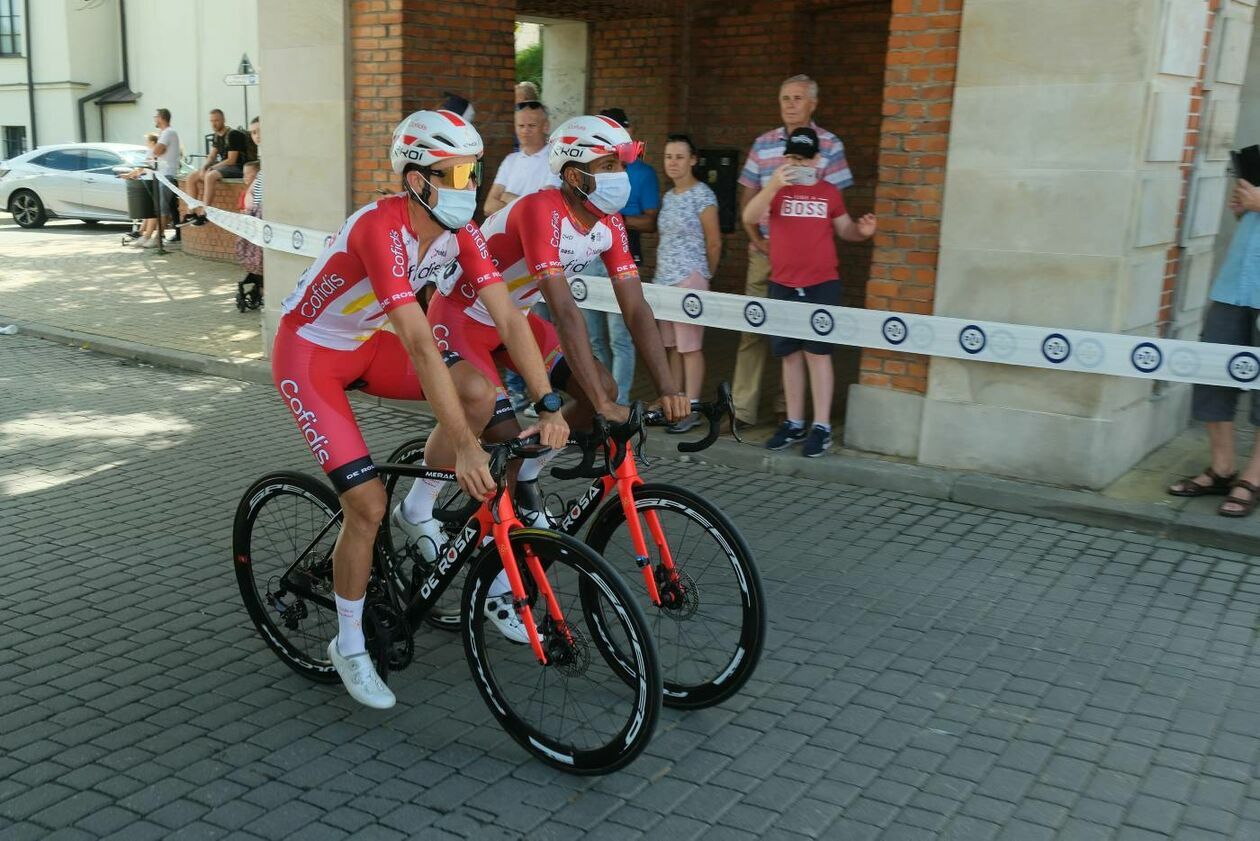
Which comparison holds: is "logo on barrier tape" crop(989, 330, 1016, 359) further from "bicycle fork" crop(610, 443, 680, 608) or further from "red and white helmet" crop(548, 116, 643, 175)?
"bicycle fork" crop(610, 443, 680, 608)

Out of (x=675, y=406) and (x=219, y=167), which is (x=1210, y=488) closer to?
(x=675, y=406)

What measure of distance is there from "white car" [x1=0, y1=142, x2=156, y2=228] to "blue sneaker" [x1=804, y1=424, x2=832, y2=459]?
62.5 feet

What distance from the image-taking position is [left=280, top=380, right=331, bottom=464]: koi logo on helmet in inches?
171

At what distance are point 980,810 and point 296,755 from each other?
2302mm

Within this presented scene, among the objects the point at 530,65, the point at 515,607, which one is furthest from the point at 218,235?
the point at 515,607

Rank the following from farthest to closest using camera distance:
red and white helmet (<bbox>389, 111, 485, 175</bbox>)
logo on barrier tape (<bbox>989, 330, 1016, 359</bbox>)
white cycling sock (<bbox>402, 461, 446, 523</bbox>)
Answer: logo on barrier tape (<bbox>989, 330, 1016, 359</bbox>) → white cycling sock (<bbox>402, 461, 446, 523</bbox>) → red and white helmet (<bbox>389, 111, 485, 175</bbox>)

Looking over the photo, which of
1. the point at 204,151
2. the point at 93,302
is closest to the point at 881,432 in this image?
the point at 93,302

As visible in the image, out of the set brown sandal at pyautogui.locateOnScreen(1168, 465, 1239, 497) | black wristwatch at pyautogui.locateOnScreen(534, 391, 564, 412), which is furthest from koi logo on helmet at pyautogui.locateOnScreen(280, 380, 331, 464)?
brown sandal at pyautogui.locateOnScreen(1168, 465, 1239, 497)

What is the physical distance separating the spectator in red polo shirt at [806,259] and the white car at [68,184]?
18591mm

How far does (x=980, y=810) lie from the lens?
3902mm

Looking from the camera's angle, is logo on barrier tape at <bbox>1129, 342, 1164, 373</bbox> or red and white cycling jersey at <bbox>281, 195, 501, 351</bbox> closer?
red and white cycling jersey at <bbox>281, 195, 501, 351</bbox>

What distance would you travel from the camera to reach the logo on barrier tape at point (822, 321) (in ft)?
26.3

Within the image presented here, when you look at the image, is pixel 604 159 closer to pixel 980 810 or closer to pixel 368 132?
pixel 980 810

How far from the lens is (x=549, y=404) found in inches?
155
